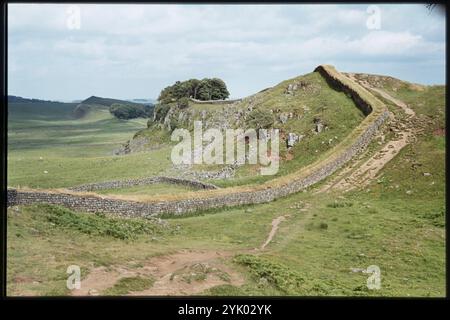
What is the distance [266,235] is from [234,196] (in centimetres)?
419

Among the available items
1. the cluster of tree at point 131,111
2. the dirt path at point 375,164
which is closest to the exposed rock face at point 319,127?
the dirt path at point 375,164

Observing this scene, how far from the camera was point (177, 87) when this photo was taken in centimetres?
3108

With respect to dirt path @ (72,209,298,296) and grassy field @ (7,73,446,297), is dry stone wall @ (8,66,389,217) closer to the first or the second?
grassy field @ (7,73,446,297)

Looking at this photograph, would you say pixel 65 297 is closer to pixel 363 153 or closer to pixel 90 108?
pixel 363 153

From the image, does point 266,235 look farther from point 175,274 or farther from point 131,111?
point 131,111

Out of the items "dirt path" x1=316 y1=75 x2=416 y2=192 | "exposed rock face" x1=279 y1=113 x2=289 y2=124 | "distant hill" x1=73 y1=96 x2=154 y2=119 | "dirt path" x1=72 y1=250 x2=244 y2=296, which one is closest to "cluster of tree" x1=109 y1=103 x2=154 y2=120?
"distant hill" x1=73 y1=96 x2=154 y2=119

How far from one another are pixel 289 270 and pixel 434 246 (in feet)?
20.0

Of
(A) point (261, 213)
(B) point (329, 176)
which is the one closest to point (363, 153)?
(B) point (329, 176)

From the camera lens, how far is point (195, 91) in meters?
31.8

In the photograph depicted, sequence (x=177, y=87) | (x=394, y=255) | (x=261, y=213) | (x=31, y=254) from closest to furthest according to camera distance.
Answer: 1. (x=31, y=254)
2. (x=394, y=255)
3. (x=261, y=213)
4. (x=177, y=87)

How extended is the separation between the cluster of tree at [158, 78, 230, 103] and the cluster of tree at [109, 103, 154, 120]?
313 centimetres

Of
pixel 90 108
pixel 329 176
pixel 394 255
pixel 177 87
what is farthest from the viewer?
pixel 90 108

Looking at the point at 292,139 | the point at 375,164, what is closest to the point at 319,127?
the point at 292,139
